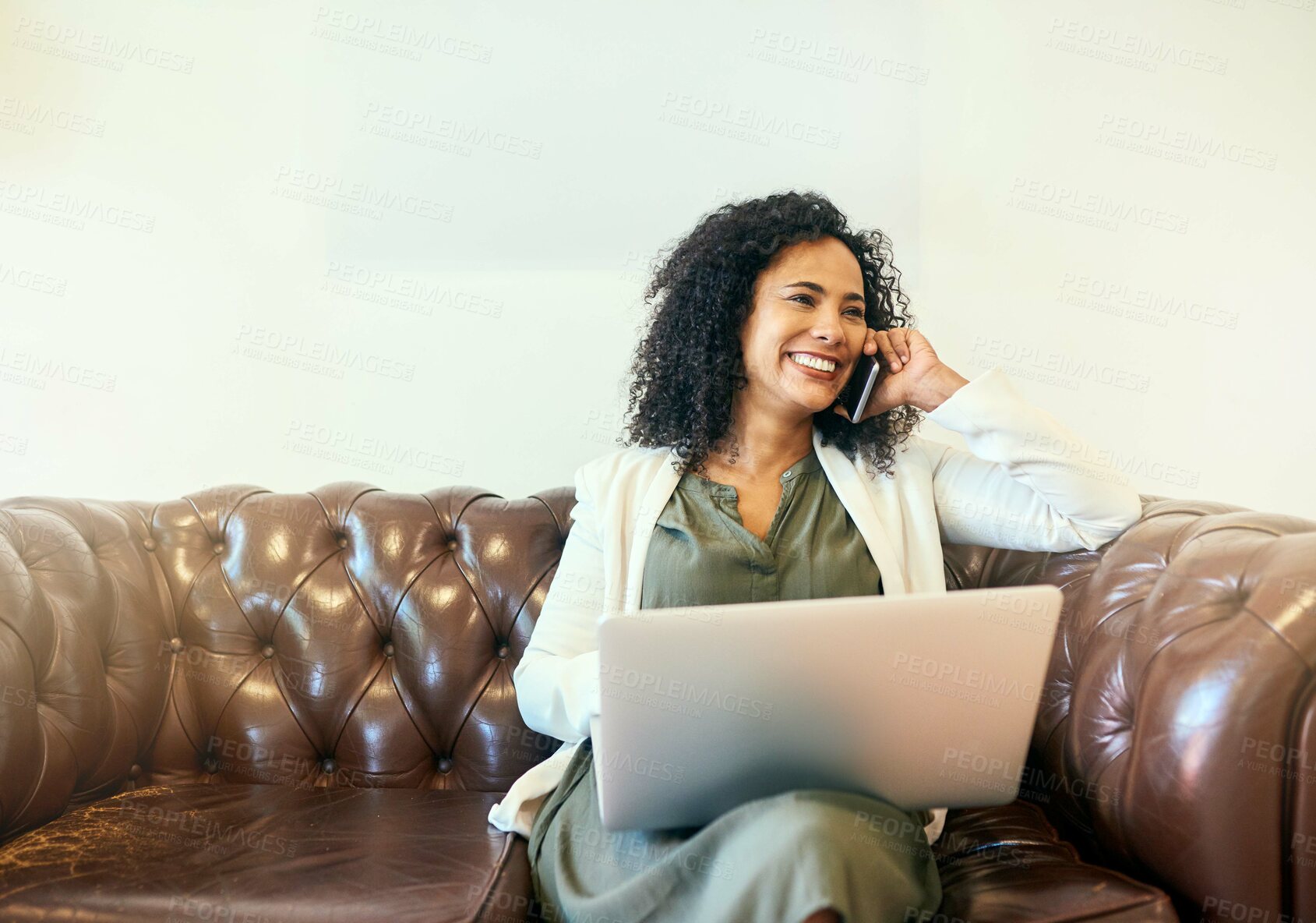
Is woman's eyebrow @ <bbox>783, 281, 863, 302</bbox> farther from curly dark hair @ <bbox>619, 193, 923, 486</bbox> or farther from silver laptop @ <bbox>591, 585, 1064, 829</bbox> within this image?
silver laptop @ <bbox>591, 585, 1064, 829</bbox>

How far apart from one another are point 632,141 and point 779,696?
1418 mm

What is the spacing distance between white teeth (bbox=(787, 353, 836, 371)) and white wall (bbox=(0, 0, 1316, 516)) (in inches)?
21.1

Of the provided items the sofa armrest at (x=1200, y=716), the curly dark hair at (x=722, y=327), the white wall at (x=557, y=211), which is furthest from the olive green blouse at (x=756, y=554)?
the white wall at (x=557, y=211)

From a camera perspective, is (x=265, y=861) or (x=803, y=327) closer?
(x=265, y=861)

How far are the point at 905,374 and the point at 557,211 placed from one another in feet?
2.86

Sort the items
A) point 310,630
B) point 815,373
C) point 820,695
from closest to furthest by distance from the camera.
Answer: point 820,695
point 815,373
point 310,630

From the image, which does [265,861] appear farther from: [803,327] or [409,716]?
[803,327]

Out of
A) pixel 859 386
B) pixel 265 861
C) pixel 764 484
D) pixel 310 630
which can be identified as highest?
pixel 859 386

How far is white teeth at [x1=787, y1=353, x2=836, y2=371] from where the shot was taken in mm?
1538

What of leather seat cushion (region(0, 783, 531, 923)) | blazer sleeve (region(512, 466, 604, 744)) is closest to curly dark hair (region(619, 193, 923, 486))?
blazer sleeve (region(512, 466, 604, 744))

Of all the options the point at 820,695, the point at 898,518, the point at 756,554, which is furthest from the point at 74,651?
the point at 898,518

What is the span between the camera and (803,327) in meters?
1.56

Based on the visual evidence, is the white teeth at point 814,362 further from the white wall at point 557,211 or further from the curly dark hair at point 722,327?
the white wall at point 557,211

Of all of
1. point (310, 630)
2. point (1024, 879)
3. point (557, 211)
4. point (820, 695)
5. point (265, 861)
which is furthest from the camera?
point (557, 211)
